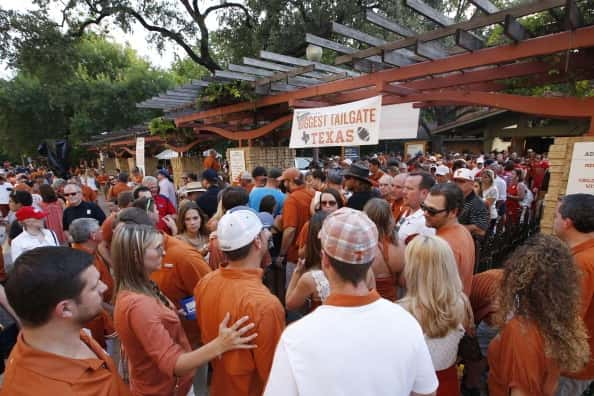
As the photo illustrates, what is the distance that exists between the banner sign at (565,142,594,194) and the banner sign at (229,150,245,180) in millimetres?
5629

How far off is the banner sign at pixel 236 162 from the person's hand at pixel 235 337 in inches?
236

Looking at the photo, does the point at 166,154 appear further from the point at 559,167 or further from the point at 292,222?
the point at 559,167

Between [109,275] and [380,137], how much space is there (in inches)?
141

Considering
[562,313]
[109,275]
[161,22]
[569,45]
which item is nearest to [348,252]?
[562,313]

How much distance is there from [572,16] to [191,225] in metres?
4.22

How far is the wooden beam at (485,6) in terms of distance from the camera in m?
3.16

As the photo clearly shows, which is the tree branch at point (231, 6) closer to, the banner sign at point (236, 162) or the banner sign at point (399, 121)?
the banner sign at point (236, 162)

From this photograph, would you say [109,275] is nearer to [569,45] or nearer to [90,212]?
[90,212]

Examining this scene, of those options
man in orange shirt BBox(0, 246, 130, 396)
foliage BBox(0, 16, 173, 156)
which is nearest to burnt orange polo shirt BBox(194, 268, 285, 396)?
man in orange shirt BBox(0, 246, 130, 396)

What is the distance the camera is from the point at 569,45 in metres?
3.16

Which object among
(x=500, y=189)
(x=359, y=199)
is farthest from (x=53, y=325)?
(x=500, y=189)

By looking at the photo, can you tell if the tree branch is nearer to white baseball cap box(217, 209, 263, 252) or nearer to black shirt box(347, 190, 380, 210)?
black shirt box(347, 190, 380, 210)

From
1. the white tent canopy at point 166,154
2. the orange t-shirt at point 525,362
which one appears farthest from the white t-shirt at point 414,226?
the white tent canopy at point 166,154

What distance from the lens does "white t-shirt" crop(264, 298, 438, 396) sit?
1.16m
